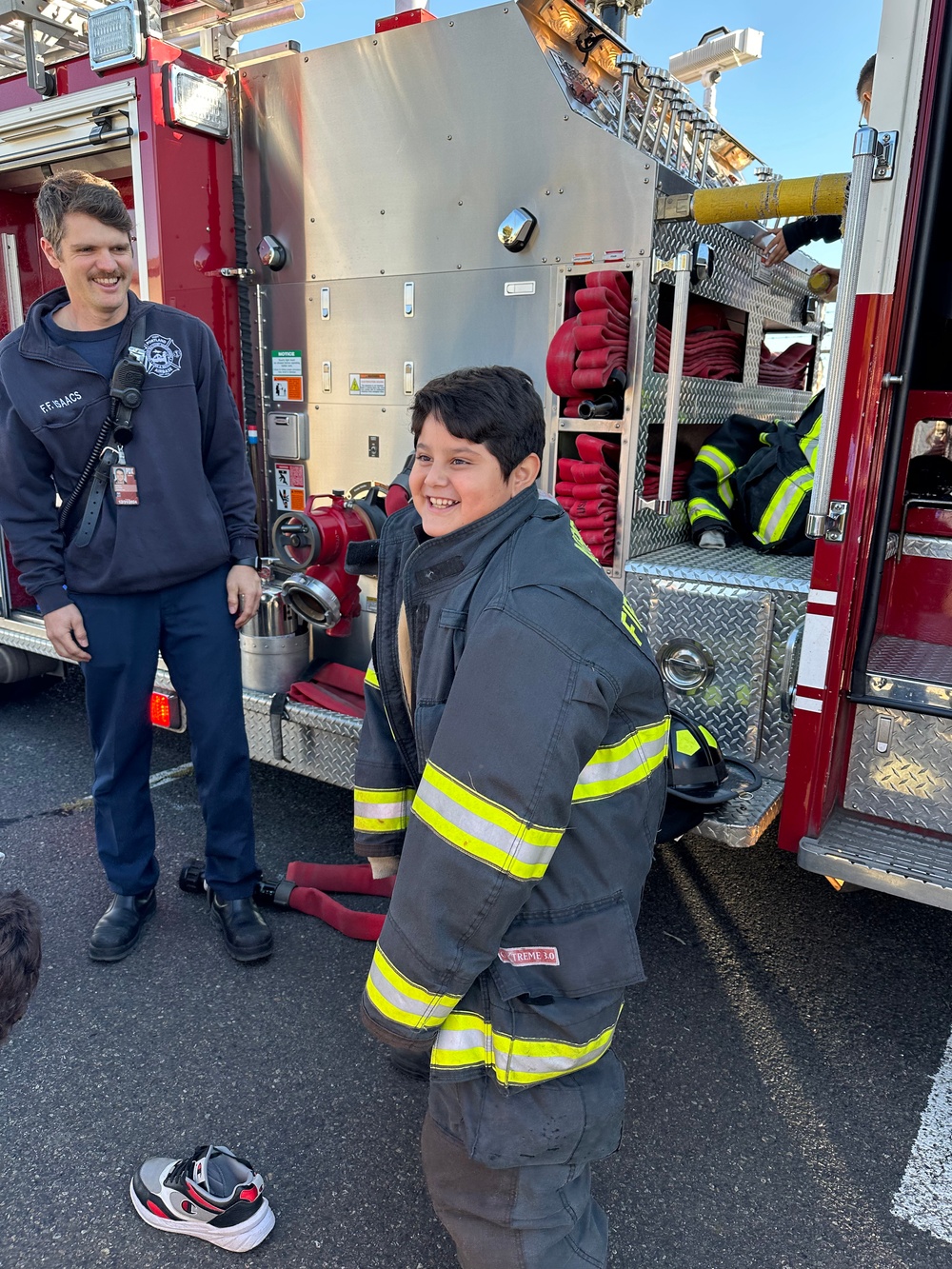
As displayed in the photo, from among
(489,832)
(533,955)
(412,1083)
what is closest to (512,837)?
(489,832)

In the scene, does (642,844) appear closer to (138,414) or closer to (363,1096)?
(363,1096)

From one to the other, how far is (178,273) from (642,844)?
3271 millimetres

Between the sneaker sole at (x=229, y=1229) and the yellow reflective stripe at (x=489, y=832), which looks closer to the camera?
the yellow reflective stripe at (x=489, y=832)

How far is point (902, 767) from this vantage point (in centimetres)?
250

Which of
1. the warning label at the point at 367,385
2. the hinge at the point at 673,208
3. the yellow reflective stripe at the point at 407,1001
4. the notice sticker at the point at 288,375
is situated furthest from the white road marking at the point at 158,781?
the hinge at the point at 673,208

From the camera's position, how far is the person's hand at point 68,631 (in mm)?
2617

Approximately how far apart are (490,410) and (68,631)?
5.67 feet

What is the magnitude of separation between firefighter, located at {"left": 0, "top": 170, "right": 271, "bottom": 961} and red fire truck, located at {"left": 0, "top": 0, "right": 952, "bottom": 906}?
0.51m

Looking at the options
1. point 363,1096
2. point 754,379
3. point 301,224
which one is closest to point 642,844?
point 363,1096

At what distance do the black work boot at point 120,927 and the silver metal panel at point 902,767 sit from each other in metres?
2.18

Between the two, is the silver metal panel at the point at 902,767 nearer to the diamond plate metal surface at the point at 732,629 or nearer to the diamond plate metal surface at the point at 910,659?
the diamond plate metal surface at the point at 910,659

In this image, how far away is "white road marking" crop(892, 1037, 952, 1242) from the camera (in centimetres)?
199

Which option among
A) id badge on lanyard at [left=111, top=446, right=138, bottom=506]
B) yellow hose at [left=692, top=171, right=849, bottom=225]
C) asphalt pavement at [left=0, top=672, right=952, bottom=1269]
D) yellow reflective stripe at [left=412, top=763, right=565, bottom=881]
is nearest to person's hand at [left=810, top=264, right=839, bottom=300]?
yellow hose at [left=692, top=171, right=849, bottom=225]

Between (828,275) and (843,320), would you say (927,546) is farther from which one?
(828,275)
